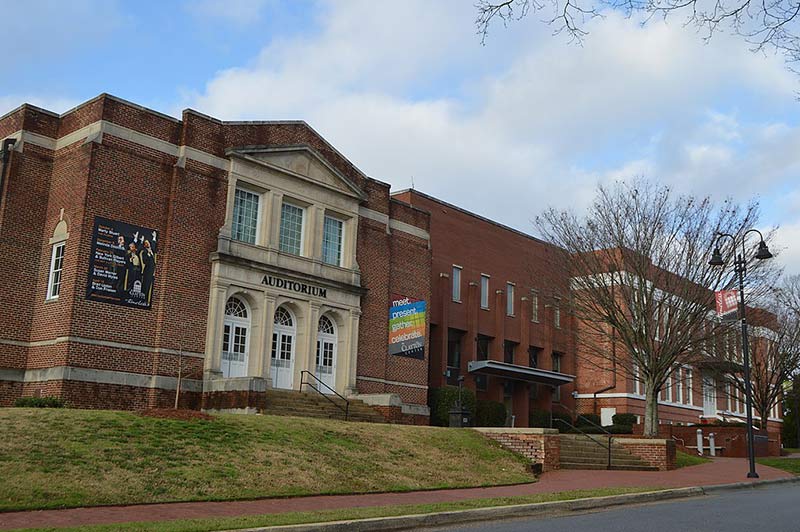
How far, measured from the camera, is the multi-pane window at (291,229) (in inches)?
1129

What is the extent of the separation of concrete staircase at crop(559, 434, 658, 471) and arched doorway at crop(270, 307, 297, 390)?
949 centimetres

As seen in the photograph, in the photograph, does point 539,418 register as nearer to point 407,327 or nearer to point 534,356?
point 534,356

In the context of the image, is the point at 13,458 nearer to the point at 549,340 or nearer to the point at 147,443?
the point at 147,443

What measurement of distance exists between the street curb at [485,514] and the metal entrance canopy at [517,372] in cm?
2021

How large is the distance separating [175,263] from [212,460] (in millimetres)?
10932

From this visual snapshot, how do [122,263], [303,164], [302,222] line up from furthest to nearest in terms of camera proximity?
[302,222] → [303,164] → [122,263]

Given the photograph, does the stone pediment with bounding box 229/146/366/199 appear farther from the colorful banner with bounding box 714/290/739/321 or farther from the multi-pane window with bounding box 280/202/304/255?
the colorful banner with bounding box 714/290/739/321

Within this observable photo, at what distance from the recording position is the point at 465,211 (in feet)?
137

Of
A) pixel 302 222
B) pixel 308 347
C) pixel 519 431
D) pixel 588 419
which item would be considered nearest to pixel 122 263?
pixel 308 347

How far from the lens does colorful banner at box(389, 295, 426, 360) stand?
3098 cm

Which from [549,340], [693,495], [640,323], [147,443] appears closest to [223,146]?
[147,443]

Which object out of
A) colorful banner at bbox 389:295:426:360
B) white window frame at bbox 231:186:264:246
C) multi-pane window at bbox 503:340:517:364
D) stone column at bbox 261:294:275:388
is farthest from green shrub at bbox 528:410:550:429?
white window frame at bbox 231:186:264:246

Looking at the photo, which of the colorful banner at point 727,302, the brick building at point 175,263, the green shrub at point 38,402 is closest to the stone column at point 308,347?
the brick building at point 175,263

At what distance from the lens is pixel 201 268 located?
84.5 ft
